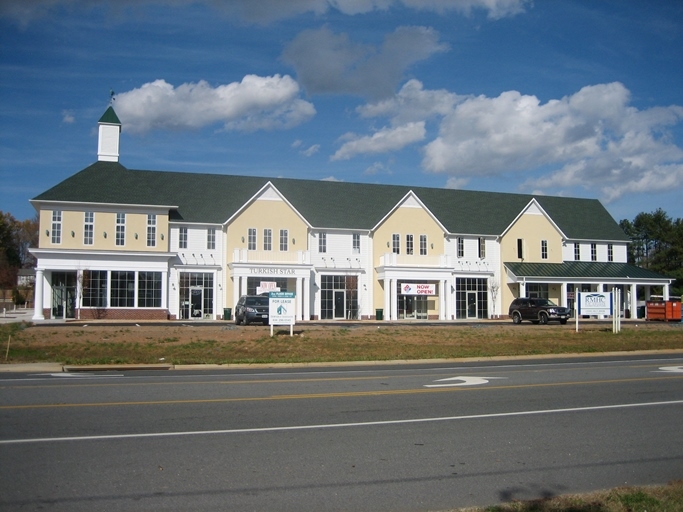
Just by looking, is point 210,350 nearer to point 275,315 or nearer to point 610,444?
point 275,315

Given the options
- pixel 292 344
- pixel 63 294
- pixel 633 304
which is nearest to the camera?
pixel 292 344

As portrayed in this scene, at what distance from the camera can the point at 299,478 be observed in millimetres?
7543

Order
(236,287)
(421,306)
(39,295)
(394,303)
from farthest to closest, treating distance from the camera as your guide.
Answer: (421,306)
(394,303)
(236,287)
(39,295)

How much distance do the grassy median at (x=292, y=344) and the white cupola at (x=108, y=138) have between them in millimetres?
21519

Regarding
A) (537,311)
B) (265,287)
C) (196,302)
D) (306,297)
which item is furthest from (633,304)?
(196,302)

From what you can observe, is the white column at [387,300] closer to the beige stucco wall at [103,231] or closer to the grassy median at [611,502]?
the beige stucco wall at [103,231]

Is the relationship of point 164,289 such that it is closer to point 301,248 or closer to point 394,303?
point 301,248

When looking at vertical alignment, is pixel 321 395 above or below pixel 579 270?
below

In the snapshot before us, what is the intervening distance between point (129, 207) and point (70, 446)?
3775cm

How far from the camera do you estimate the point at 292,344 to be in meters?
Result: 25.9

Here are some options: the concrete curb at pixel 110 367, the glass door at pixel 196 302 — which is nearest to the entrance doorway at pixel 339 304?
the glass door at pixel 196 302

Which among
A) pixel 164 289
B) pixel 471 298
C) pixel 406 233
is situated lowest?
pixel 471 298

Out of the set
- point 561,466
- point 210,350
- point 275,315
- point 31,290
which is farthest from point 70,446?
point 31,290

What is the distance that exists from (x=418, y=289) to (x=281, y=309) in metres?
22.6
